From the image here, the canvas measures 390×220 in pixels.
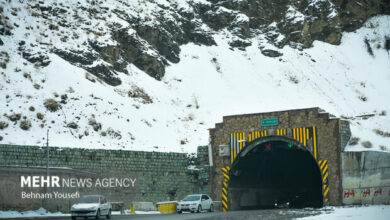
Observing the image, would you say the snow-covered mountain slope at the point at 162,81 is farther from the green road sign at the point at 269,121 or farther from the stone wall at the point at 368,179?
the green road sign at the point at 269,121

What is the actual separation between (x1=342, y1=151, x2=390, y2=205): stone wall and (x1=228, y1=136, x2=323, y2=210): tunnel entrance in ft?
14.7

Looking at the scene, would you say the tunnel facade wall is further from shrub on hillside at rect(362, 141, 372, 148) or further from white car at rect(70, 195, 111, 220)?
white car at rect(70, 195, 111, 220)

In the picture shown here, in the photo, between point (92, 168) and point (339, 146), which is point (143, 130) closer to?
point (92, 168)

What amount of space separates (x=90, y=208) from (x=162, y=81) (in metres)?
41.2

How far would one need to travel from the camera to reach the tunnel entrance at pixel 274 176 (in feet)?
158

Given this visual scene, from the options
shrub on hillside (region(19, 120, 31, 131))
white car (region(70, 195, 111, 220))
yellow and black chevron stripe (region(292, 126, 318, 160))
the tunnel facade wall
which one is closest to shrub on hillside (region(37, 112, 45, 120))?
shrub on hillside (region(19, 120, 31, 131))

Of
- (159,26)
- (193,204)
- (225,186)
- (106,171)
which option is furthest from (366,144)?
(159,26)

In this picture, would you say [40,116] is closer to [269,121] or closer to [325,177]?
[269,121]

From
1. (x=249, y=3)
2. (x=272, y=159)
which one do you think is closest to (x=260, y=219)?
(x=272, y=159)

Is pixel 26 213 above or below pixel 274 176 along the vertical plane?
below

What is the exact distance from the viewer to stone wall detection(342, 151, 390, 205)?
133 ft

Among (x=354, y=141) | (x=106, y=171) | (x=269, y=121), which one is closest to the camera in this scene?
(x=106, y=171)

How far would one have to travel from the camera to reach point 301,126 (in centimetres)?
4425

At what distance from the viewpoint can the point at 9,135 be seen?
1759 inches
